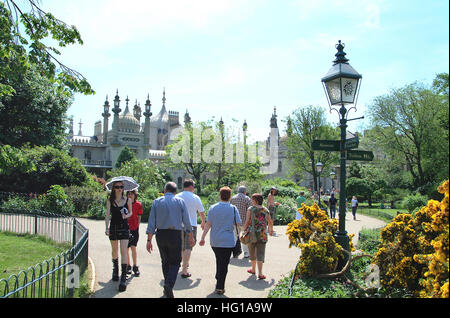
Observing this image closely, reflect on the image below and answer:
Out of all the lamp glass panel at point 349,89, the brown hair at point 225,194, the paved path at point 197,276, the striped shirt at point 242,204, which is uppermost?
the lamp glass panel at point 349,89

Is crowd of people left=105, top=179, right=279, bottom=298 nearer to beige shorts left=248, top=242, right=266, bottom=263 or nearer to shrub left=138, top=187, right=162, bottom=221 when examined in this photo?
beige shorts left=248, top=242, right=266, bottom=263

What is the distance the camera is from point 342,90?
7000 millimetres

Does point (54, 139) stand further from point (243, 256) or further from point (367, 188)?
point (367, 188)

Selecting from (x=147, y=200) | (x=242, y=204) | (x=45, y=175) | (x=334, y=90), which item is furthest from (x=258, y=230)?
(x=45, y=175)

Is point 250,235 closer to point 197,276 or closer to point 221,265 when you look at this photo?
point 221,265

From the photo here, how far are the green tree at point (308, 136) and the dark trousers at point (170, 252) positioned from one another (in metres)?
38.0

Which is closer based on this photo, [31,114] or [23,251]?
[23,251]

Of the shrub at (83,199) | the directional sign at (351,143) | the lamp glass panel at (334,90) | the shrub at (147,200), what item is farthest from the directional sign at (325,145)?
the shrub at (83,199)

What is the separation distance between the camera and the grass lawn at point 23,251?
8.71 metres

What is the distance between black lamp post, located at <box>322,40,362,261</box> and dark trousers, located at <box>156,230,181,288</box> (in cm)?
298

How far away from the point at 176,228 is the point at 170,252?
0.38 m

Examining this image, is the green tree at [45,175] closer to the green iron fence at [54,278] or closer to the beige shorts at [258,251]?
the green iron fence at [54,278]

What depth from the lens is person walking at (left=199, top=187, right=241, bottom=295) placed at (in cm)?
638
